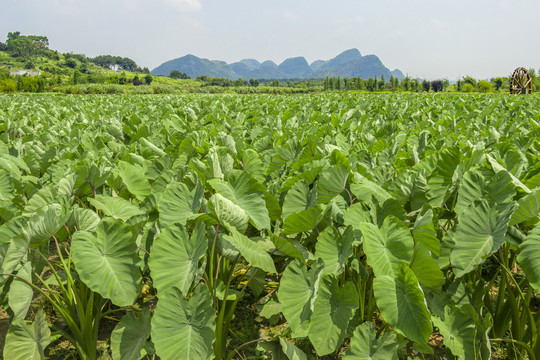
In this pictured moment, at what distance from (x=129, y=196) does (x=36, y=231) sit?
28.1 inches

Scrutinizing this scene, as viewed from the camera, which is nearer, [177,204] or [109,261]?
[109,261]

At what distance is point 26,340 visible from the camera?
127 centimetres

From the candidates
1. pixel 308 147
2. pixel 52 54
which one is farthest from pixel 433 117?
pixel 52 54

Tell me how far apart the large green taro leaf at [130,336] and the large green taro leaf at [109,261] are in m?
0.19

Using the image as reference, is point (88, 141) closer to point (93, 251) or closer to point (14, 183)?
point (14, 183)

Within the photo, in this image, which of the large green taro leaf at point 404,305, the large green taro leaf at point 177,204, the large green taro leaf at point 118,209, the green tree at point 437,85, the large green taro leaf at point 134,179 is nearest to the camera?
the large green taro leaf at point 404,305

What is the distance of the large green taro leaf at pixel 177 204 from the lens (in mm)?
1278

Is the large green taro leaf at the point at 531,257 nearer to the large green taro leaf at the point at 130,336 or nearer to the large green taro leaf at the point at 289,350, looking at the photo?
the large green taro leaf at the point at 289,350

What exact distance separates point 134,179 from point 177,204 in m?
0.51

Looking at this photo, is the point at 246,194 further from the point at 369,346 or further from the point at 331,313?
the point at 369,346

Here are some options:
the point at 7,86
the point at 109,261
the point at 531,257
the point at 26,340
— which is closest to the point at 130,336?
the point at 109,261

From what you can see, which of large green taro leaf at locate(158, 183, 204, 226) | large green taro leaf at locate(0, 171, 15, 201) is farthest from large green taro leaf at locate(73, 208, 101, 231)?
large green taro leaf at locate(0, 171, 15, 201)

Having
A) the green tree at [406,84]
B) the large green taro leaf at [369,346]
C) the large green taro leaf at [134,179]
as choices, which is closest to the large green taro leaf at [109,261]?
the large green taro leaf at [134,179]

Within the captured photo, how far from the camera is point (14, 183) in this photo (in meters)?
1.84
